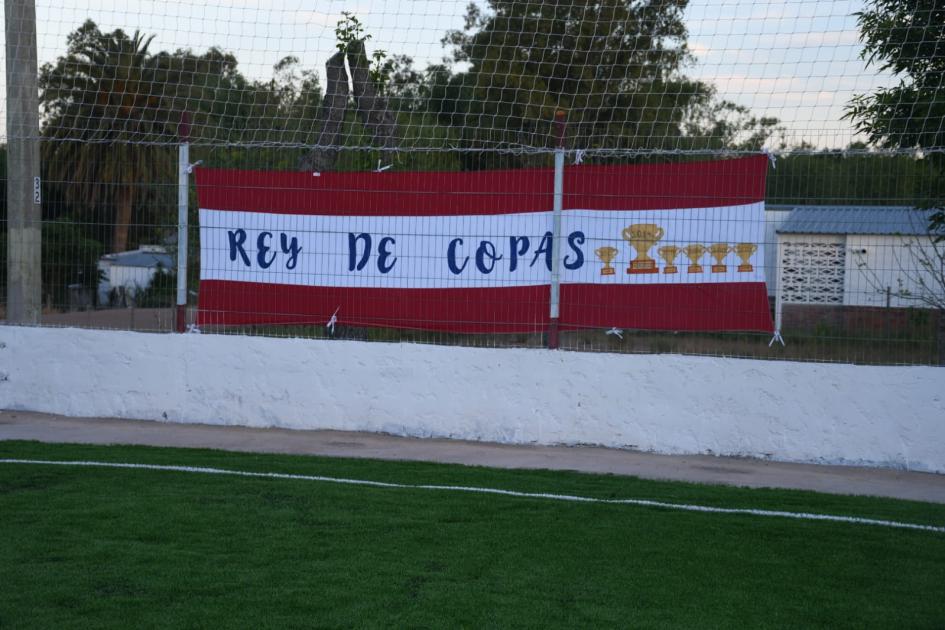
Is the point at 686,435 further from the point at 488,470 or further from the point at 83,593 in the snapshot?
the point at 83,593

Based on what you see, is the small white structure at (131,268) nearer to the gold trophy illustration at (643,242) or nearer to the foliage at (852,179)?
the gold trophy illustration at (643,242)

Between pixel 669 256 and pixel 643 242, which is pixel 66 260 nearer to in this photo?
pixel 643 242

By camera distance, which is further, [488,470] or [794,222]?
[794,222]

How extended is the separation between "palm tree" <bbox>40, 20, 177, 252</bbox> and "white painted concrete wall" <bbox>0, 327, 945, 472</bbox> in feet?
4.80

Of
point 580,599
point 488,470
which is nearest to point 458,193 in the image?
point 488,470

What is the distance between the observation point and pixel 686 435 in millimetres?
10047

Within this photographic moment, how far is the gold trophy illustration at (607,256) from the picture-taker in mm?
10516

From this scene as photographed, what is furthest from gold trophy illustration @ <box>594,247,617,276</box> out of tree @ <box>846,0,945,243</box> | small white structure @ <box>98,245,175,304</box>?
small white structure @ <box>98,245,175,304</box>

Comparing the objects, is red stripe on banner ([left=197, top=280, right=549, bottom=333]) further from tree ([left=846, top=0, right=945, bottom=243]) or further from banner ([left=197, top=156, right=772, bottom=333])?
tree ([left=846, top=0, right=945, bottom=243])

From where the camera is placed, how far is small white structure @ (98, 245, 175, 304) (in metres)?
11.5

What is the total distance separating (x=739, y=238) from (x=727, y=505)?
3.14 metres

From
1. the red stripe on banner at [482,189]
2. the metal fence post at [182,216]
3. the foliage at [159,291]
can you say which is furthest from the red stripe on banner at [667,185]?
the foliage at [159,291]

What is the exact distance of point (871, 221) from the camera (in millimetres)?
9578

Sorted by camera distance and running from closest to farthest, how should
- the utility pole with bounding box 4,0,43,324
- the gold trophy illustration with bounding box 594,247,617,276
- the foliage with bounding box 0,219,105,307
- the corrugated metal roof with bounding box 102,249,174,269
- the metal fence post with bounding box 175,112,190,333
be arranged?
the gold trophy illustration with bounding box 594,247,617,276, the metal fence post with bounding box 175,112,190,333, the corrugated metal roof with bounding box 102,249,174,269, the foliage with bounding box 0,219,105,307, the utility pole with bounding box 4,0,43,324
